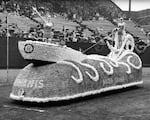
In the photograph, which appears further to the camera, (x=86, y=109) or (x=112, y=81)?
(x=112, y=81)

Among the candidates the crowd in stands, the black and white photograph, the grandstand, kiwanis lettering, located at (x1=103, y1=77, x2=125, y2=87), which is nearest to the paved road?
the black and white photograph

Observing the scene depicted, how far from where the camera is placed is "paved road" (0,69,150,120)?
560cm

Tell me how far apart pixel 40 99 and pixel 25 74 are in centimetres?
79

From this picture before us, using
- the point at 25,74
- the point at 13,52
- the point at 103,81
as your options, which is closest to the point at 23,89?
the point at 25,74

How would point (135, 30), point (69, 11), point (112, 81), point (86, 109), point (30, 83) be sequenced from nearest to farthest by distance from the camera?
point (86, 109), point (30, 83), point (112, 81), point (69, 11), point (135, 30)

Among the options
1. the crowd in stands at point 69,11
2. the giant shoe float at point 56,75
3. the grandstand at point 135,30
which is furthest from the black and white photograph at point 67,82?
the grandstand at point 135,30

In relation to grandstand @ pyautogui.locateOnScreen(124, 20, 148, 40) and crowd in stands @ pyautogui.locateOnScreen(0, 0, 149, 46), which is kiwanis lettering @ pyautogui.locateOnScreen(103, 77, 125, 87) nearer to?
crowd in stands @ pyautogui.locateOnScreen(0, 0, 149, 46)

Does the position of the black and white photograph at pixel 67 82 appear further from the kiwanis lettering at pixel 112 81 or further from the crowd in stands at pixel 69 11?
the crowd in stands at pixel 69 11

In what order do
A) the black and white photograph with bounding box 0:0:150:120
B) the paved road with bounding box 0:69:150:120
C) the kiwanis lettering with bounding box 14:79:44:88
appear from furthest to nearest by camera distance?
1. the kiwanis lettering with bounding box 14:79:44:88
2. the black and white photograph with bounding box 0:0:150:120
3. the paved road with bounding box 0:69:150:120

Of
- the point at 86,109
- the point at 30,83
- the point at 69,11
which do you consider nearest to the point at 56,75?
the point at 30,83

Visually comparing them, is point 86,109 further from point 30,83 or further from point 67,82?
point 30,83

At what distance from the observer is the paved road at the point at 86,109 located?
5598mm

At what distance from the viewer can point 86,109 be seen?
6301 mm

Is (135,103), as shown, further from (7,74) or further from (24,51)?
(7,74)
